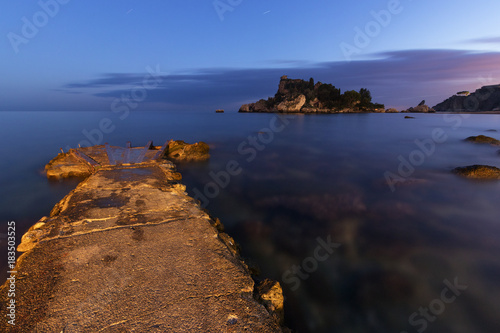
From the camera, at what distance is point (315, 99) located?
402 feet

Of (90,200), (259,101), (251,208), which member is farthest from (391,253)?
(259,101)

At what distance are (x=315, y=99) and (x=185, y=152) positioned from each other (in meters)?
A: 117

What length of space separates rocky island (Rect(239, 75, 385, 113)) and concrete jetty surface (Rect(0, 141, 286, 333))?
120 metres

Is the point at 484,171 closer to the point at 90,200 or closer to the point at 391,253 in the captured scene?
the point at 391,253

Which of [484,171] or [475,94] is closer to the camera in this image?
[484,171]

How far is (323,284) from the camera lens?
5910 millimetres

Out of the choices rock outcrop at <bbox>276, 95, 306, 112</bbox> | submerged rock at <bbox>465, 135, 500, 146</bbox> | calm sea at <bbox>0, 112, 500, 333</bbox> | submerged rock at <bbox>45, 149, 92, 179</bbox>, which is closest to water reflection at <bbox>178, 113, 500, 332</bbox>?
calm sea at <bbox>0, 112, 500, 333</bbox>

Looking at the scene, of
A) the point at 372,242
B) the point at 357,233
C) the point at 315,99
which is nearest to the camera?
the point at 372,242

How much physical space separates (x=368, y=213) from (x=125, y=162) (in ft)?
39.5

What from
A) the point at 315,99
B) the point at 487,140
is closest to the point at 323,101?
the point at 315,99

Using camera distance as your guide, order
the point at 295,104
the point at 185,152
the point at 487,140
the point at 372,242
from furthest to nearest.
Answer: the point at 295,104, the point at 487,140, the point at 185,152, the point at 372,242

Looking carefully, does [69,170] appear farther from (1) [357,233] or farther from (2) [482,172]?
(2) [482,172]

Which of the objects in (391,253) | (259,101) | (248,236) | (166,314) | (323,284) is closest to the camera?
(166,314)

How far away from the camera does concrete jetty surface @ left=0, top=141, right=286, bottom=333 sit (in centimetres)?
321
